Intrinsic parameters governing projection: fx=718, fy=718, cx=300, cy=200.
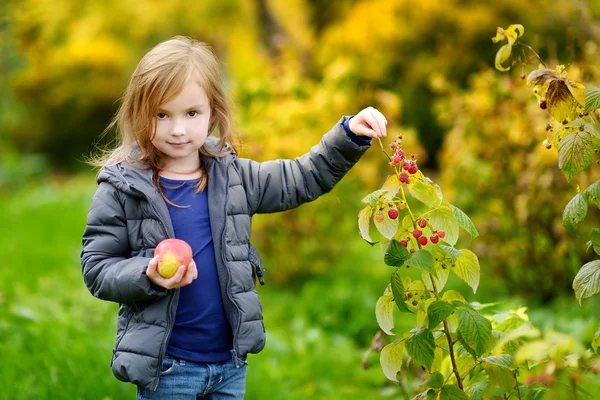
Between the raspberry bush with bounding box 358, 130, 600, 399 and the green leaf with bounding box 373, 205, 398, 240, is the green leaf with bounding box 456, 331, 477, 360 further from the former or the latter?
the green leaf with bounding box 373, 205, 398, 240

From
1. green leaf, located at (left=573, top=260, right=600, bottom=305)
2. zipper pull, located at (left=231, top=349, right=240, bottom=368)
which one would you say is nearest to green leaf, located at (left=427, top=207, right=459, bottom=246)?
green leaf, located at (left=573, top=260, right=600, bottom=305)

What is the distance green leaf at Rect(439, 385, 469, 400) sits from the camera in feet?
5.94

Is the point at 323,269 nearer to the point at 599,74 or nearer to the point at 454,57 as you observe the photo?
the point at 599,74

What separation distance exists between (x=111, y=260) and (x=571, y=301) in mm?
3525

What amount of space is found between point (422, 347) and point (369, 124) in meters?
0.63

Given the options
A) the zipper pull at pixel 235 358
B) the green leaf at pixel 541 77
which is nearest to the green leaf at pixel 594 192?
the green leaf at pixel 541 77

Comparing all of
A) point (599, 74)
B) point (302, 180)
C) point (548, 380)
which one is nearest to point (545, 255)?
point (599, 74)

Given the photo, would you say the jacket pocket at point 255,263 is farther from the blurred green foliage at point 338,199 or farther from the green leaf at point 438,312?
the green leaf at point 438,312

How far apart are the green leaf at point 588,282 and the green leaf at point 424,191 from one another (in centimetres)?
40

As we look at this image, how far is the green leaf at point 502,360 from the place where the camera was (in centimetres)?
183

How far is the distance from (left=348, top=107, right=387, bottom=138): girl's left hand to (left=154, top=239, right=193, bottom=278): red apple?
0.60 metres

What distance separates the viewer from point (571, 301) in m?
4.61

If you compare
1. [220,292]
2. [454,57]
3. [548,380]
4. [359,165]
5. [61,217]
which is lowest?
[548,380]

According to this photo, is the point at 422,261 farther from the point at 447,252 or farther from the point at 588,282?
the point at 588,282
